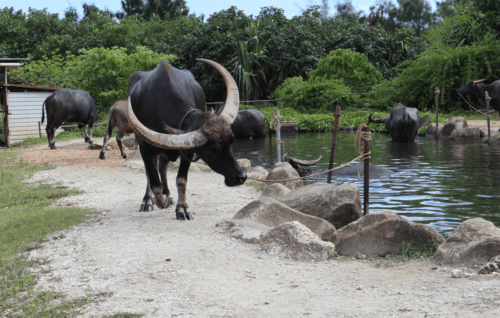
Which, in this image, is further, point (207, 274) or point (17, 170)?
point (17, 170)

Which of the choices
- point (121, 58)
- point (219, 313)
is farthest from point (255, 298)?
point (121, 58)

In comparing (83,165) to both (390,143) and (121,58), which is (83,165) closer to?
(121,58)

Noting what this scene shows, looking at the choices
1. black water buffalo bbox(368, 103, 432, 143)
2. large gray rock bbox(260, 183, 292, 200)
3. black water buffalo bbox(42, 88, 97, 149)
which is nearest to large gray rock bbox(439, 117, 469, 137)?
black water buffalo bbox(368, 103, 432, 143)

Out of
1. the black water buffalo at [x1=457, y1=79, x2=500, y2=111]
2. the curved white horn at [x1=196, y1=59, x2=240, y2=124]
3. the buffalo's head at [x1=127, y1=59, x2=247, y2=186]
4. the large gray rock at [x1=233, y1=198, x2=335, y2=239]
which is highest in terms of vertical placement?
the black water buffalo at [x1=457, y1=79, x2=500, y2=111]

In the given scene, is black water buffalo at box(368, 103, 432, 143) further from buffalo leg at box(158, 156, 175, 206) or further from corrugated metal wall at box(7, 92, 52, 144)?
corrugated metal wall at box(7, 92, 52, 144)

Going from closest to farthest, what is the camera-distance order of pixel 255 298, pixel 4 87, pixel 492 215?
pixel 255 298
pixel 492 215
pixel 4 87

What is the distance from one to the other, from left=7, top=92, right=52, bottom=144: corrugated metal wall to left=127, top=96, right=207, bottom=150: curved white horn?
13.5 meters

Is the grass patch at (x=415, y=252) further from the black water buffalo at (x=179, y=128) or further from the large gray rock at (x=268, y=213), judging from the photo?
the black water buffalo at (x=179, y=128)

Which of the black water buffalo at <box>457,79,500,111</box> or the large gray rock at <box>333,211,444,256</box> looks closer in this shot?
the large gray rock at <box>333,211,444,256</box>

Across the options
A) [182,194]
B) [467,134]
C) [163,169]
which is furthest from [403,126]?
[182,194]

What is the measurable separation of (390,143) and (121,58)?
32.5 feet

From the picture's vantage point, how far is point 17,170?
968 centimetres

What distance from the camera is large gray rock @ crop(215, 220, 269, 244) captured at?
4633mm

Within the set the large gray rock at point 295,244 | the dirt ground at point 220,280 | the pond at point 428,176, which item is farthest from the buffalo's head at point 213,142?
the pond at point 428,176
